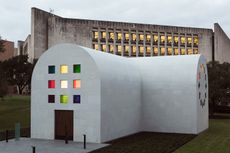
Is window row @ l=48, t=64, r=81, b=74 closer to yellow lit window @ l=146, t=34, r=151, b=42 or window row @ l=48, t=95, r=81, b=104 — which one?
window row @ l=48, t=95, r=81, b=104

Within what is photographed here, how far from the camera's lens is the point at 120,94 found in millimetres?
22188

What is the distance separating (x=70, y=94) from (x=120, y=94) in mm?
3655

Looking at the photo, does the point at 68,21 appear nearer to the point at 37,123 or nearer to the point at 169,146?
the point at 37,123

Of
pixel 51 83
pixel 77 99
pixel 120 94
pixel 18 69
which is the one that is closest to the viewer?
pixel 77 99

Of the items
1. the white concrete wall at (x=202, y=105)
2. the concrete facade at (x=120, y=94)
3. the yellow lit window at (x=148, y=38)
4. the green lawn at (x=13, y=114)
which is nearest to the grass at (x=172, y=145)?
the concrete facade at (x=120, y=94)

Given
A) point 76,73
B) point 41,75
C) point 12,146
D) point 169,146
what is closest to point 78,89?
point 76,73

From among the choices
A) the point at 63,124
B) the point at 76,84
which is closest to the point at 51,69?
the point at 76,84

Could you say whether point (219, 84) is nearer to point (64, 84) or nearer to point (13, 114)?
point (64, 84)

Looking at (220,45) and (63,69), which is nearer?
(63,69)

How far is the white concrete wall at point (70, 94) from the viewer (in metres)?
19.6

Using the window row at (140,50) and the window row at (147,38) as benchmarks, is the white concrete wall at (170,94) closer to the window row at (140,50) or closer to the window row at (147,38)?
the window row at (147,38)

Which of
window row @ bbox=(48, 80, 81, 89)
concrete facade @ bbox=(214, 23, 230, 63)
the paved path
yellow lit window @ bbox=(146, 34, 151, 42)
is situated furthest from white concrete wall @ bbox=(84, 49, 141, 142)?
concrete facade @ bbox=(214, 23, 230, 63)

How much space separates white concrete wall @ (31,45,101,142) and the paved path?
1065 mm

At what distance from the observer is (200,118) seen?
25.1 metres
